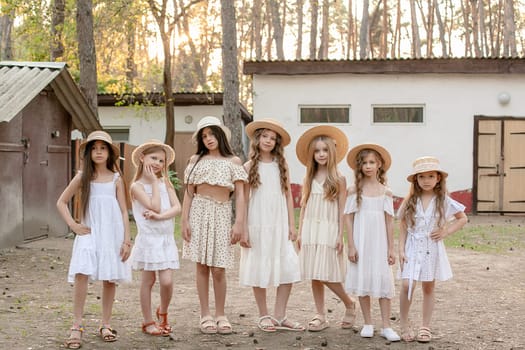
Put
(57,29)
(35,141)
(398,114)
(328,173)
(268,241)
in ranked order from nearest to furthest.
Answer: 1. (268,241)
2. (328,173)
3. (35,141)
4. (398,114)
5. (57,29)

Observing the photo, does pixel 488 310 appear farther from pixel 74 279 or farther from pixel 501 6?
pixel 501 6

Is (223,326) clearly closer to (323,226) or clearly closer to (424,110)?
(323,226)

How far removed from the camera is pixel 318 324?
5.26m

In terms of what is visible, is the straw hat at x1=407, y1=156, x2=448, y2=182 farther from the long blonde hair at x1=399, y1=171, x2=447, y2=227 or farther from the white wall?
the white wall

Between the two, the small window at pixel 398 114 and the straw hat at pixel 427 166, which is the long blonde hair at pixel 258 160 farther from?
the small window at pixel 398 114

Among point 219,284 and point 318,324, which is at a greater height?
point 219,284

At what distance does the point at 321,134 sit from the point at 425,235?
1095 mm

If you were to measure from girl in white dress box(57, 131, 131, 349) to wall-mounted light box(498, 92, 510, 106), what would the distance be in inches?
495

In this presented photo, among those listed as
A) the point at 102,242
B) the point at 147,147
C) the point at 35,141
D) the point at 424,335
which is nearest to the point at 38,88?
the point at 35,141

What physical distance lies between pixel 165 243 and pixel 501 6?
33.9m

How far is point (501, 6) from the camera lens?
1389 inches

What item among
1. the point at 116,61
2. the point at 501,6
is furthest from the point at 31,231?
the point at 501,6

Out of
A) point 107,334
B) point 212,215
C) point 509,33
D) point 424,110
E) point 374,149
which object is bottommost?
point 107,334

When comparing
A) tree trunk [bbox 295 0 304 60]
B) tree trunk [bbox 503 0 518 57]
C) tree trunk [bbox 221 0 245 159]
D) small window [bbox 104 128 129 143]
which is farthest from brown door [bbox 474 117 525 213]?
tree trunk [bbox 295 0 304 60]
